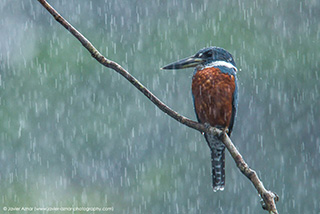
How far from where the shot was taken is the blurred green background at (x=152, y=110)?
6664mm

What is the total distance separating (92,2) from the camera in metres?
8.85

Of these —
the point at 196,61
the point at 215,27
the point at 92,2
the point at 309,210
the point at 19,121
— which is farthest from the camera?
the point at 92,2

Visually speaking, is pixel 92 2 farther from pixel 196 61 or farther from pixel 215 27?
pixel 196 61

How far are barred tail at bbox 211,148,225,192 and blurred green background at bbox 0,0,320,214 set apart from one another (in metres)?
3.03

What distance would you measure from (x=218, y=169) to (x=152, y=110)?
468 cm

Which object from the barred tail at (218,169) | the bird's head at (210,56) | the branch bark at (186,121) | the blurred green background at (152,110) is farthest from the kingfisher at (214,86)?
the blurred green background at (152,110)

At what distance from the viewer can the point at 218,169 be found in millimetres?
3217

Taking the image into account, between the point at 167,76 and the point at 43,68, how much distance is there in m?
1.80

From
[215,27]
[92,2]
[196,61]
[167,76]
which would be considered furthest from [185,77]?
[196,61]

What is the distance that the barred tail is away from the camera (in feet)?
10.2

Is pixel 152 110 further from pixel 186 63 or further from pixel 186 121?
pixel 186 121

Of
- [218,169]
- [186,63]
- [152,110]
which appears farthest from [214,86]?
[152,110]

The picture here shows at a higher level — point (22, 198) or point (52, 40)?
point (52, 40)

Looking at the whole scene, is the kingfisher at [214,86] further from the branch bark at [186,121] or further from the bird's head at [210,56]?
the branch bark at [186,121]
